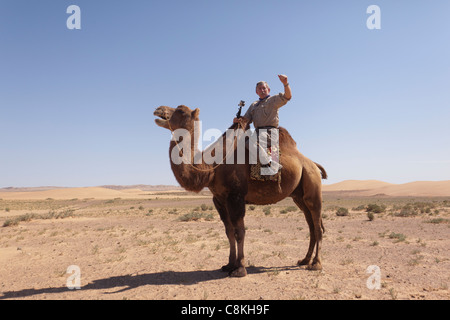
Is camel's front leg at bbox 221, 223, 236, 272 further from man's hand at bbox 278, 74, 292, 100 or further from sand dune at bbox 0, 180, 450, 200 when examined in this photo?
sand dune at bbox 0, 180, 450, 200

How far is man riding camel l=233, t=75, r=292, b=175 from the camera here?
5.95 meters

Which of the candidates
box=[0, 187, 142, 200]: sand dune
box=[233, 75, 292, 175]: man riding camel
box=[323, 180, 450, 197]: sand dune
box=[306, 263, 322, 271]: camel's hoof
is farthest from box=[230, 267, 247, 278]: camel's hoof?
box=[323, 180, 450, 197]: sand dune

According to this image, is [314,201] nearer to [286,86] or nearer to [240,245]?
[240,245]

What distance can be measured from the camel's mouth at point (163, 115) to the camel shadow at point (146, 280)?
3128 millimetres

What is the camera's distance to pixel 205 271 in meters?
6.62

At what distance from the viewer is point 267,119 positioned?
641 cm

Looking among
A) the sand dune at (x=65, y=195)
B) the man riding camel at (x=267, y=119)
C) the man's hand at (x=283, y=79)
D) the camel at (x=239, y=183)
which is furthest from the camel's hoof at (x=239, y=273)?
the sand dune at (x=65, y=195)

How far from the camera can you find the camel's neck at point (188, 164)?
17.7 ft

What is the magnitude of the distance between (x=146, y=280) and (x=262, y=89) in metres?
4.81

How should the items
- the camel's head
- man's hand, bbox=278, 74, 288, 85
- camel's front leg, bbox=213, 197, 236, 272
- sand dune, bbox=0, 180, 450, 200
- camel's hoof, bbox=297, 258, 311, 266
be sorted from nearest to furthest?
the camel's head → man's hand, bbox=278, 74, 288, 85 → camel's front leg, bbox=213, 197, 236, 272 → camel's hoof, bbox=297, 258, 311, 266 → sand dune, bbox=0, 180, 450, 200

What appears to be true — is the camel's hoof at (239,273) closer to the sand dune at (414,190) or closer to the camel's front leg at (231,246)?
the camel's front leg at (231,246)

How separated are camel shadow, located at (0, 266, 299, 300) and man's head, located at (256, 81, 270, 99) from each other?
157 inches

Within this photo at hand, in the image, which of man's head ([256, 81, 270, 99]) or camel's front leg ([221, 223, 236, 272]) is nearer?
camel's front leg ([221, 223, 236, 272])
